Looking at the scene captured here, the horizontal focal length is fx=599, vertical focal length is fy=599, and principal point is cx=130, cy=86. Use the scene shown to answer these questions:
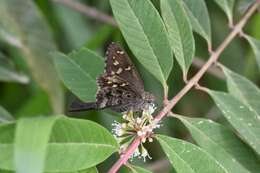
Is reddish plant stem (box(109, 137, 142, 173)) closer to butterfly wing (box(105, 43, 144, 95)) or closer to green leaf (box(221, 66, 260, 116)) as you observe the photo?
butterfly wing (box(105, 43, 144, 95))

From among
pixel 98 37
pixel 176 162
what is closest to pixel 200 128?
pixel 176 162

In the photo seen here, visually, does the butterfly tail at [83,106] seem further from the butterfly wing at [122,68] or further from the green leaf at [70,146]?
the green leaf at [70,146]

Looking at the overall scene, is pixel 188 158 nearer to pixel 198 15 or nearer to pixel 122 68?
pixel 122 68

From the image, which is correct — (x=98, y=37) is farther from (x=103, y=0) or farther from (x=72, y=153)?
(x=72, y=153)

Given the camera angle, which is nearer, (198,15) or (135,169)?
(135,169)

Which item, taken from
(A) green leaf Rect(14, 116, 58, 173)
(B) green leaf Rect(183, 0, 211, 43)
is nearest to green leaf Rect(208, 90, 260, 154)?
(B) green leaf Rect(183, 0, 211, 43)

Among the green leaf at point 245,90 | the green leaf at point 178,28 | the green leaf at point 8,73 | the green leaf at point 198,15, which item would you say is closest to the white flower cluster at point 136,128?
the green leaf at point 178,28

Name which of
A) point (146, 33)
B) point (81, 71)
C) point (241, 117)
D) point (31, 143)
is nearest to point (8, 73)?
point (81, 71)
